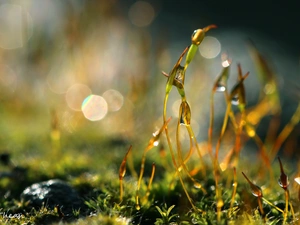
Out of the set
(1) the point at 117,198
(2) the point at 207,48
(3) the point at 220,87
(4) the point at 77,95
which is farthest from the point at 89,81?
(3) the point at 220,87

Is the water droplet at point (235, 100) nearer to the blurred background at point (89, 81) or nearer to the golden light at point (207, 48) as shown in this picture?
the blurred background at point (89, 81)

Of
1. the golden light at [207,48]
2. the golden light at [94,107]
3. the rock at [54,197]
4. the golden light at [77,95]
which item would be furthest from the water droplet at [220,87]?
the golden light at [77,95]

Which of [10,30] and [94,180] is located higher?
[10,30]

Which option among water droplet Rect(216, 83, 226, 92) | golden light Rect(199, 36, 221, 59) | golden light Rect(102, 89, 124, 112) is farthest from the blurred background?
water droplet Rect(216, 83, 226, 92)

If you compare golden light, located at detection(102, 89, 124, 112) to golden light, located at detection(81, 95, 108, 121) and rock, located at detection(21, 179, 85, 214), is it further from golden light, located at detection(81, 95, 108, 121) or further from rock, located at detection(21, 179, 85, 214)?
rock, located at detection(21, 179, 85, 214)

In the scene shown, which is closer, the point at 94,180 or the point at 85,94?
the point at 94,180

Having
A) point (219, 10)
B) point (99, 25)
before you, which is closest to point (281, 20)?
point (219, 10)

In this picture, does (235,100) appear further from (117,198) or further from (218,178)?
(117,198)

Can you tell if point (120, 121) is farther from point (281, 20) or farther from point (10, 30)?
point (281, 20)
